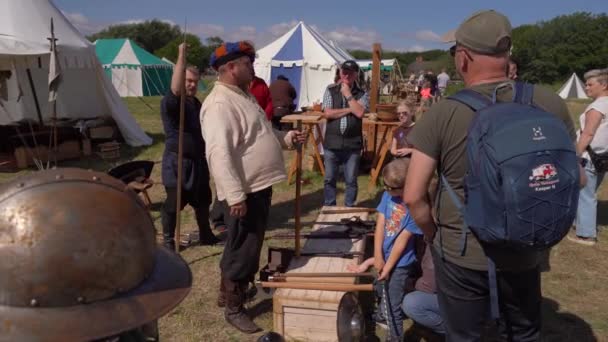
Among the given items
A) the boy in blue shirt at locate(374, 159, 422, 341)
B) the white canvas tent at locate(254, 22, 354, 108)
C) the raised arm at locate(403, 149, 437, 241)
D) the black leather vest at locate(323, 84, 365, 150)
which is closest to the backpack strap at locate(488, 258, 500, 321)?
the raised arm at locate(403, 149, 437, 241)

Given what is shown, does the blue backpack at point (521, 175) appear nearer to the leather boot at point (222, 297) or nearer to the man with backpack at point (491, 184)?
the man with backpack at point (491, 184)

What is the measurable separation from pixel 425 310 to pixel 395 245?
45 centimetres

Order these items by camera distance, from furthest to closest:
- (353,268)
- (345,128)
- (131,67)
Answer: (131,67) → (345,128) → (353,268)

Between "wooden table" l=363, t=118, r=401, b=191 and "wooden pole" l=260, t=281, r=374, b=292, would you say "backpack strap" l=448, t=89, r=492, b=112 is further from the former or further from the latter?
"wooden table" l=363, t=118, r=401, b=191

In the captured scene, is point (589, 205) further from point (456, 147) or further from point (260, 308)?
point (456, 147)

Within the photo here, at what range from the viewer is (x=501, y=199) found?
1.68 metres

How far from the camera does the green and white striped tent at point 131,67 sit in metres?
21.0

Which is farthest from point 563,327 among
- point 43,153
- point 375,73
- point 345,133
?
point 43,153

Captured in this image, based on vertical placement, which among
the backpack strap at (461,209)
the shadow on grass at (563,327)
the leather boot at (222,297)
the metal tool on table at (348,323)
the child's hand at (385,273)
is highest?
the backpack strap at (461,209)

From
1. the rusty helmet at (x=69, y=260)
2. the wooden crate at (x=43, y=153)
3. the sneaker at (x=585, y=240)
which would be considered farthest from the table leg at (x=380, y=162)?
the wooden crate at (x=43, y=153)

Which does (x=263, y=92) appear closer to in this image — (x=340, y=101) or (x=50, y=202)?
(x=340, y=101)

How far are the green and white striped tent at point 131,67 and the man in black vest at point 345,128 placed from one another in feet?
55.4

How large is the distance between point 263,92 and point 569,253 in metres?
3.97

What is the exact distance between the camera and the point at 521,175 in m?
1.64
